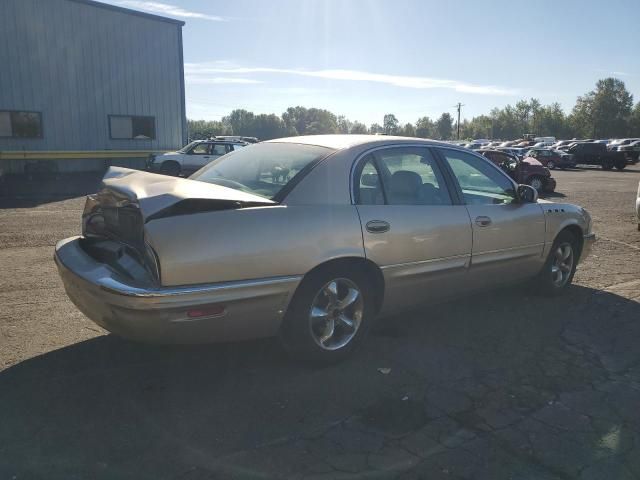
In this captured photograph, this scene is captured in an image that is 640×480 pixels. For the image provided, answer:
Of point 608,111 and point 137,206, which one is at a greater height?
point 608,111

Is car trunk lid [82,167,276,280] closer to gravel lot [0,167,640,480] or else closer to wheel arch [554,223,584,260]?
gravel lot [0,167,640,480]

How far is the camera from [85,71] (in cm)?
2239

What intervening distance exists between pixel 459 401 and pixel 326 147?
6.46ft

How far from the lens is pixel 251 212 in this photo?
3297 millimetres

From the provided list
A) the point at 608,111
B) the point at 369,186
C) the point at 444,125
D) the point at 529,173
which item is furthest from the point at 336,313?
the point at 444,125

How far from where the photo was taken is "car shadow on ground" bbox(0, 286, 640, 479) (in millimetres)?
2703

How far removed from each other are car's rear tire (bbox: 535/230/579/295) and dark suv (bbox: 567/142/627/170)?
1243 inches

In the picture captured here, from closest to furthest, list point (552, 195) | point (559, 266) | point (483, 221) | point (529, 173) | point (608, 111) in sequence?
point (483, 221)
point (559, 266)
point (552, 195)
point (529, 173)
point (608, 111)

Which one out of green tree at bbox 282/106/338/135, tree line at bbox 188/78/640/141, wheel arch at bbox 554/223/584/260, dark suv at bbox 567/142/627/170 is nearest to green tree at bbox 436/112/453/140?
tree line at bbox 188/78/640/141

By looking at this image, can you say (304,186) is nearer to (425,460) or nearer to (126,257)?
(126,257)

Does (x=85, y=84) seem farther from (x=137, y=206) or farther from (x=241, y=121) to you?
(x=241, y=121)

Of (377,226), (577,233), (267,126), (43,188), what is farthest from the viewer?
(267,126)

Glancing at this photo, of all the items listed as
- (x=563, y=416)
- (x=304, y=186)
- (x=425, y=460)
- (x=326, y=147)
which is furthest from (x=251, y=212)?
(x=563, y=416)

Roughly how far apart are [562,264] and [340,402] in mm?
3403
